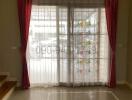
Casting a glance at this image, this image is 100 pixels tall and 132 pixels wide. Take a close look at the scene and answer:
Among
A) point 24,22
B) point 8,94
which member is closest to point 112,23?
point 24,22

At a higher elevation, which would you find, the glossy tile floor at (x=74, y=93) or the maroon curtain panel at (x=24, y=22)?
the maroon curtain panel at (x=24, y=22)

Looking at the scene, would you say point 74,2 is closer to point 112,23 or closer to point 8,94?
point 112,23

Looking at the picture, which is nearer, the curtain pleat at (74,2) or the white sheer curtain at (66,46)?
the curtain pleat at (74,2)

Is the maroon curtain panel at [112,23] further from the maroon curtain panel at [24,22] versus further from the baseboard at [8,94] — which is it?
the baseboard at [8,94]

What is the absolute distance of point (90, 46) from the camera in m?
6.75

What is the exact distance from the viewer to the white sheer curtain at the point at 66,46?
21.7 ft

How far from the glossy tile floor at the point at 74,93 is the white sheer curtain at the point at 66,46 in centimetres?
36

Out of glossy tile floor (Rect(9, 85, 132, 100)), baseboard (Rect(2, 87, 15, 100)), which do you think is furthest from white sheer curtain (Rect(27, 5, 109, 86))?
baseboard (Rect(2, 87, 15, 100))

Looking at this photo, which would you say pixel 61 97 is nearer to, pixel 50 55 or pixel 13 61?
pixel 50 55

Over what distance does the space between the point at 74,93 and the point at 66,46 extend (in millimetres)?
1336

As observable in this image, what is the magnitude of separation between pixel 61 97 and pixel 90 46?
175 centimetres

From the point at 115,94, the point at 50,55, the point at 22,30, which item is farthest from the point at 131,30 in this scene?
the point at 22,30

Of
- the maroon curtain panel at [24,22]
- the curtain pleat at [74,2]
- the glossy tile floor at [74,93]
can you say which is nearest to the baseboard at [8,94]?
the glossy tile floor at [74,93]

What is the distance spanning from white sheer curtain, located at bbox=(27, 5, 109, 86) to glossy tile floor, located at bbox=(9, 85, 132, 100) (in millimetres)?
363
